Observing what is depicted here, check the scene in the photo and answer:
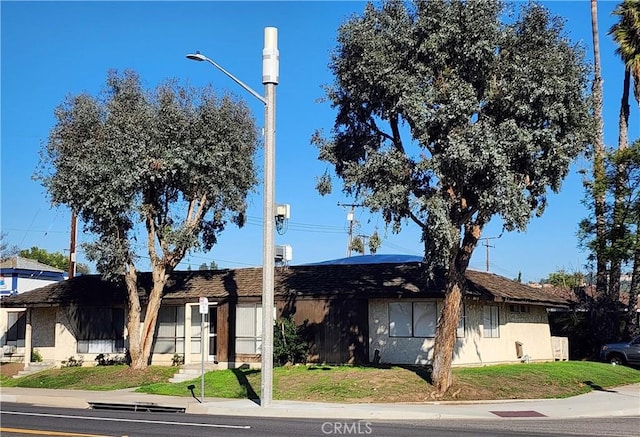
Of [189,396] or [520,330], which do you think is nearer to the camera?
[189,396]

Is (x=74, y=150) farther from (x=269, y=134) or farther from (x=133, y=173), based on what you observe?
(x=269, y=134)

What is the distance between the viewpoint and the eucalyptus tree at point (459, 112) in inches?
777

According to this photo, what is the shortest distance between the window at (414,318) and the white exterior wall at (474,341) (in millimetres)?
189

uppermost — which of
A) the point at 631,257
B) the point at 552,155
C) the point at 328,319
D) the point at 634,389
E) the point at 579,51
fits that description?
the point at 579,51

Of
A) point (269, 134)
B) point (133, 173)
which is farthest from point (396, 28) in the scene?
point (133, 173)

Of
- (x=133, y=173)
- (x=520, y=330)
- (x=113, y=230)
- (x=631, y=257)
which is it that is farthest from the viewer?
(x=520, y=330)

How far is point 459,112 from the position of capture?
19719 millimetres

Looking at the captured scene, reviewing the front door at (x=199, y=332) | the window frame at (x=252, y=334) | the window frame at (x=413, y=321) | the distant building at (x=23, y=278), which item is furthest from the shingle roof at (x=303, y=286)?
the distant building at (x=23, y=278)

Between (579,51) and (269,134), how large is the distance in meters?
9.02

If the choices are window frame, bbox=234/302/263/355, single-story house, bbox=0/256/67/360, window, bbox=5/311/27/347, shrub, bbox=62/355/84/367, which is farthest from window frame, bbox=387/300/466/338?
window, bbox=5/311/27/347

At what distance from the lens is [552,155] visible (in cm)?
2038

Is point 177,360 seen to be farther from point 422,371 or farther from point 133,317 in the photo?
point 422,371

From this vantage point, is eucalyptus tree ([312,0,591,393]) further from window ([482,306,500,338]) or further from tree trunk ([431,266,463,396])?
window ([482,306,500,338])

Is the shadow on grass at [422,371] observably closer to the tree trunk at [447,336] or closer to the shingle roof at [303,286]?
the tree trunk at [447,336]
